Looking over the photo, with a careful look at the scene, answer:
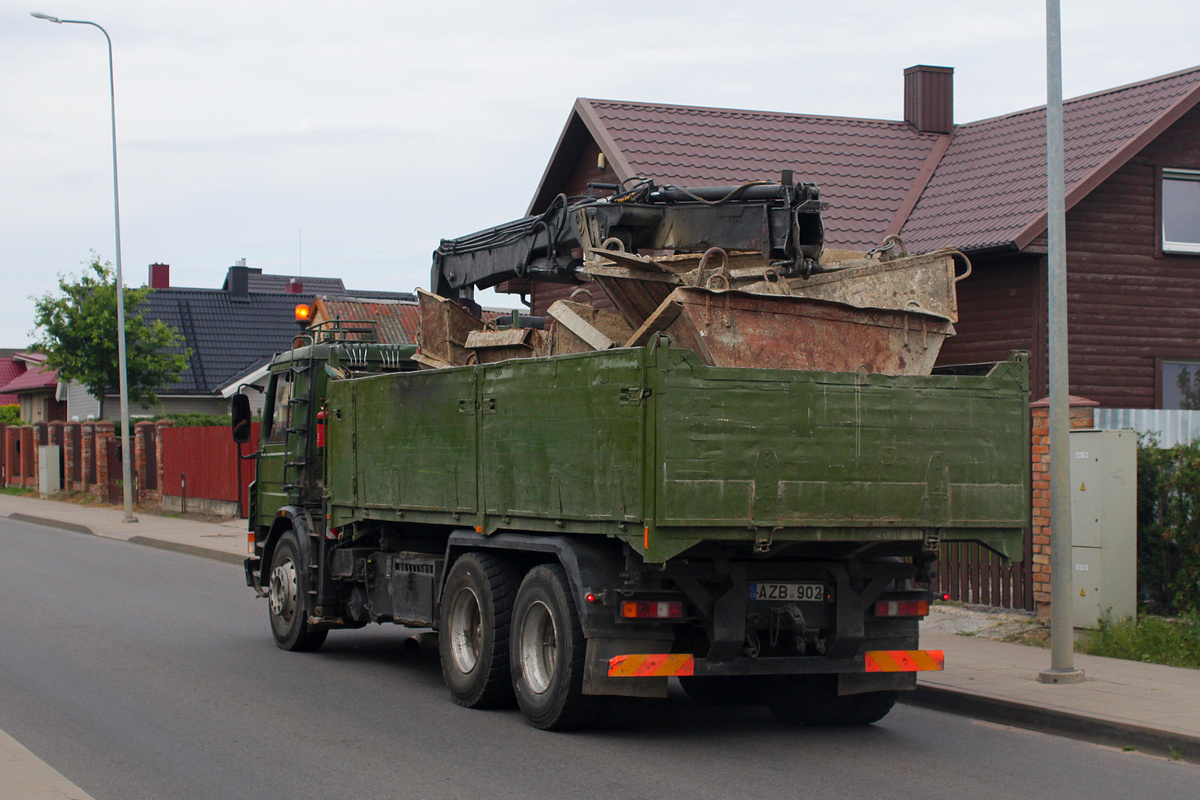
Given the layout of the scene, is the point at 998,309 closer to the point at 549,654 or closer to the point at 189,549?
the point at 549,654

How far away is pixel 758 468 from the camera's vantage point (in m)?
7.40

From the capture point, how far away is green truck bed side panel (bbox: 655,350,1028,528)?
727 centimetres

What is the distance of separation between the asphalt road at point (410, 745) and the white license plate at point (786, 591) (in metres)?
0.88

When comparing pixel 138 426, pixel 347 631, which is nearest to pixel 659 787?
pixel 347 631

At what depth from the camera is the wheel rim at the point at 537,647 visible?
326 inches

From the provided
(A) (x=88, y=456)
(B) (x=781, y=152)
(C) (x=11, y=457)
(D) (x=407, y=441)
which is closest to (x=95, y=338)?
(A) (x=88, y=456)

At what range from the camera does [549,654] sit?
325 inches

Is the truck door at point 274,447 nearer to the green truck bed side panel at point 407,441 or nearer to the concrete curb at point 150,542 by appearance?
the green truck bed side panel at point 407,441

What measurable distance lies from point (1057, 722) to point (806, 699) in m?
1.55

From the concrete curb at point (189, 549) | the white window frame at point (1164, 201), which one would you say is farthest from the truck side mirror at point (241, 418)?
the white window frame at point (1164, 201)

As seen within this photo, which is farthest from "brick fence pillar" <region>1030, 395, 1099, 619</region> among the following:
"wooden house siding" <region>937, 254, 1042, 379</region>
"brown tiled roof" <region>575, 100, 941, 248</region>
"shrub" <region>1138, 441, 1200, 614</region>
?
"brown tiled roof" <region>575, 100, 941, 248</region>

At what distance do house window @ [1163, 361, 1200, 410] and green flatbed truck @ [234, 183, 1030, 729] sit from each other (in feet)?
38.9

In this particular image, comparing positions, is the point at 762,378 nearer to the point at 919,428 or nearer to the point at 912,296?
the point at 919,428

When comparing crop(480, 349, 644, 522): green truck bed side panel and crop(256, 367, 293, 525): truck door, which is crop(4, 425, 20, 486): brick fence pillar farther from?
crop(480, 349, 644, 522): green truck bed side panel
